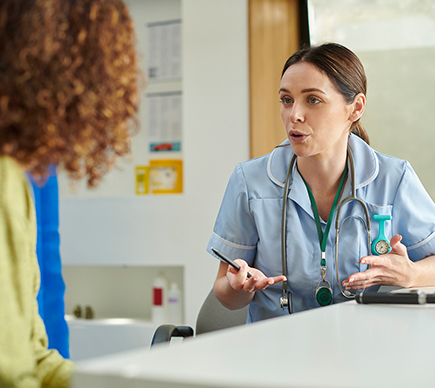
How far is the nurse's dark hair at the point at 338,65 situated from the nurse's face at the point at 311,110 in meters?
0.02

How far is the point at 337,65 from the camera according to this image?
1475 millimetres

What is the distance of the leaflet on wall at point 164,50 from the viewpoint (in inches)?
113

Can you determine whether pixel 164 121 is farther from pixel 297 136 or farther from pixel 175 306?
pixel 297 136

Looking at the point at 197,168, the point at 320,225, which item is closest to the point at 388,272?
the point at 320,225

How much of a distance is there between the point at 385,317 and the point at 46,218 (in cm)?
151

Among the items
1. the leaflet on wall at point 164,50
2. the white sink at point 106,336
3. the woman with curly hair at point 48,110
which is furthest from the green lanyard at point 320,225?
the leaflet on wall at point 164,50

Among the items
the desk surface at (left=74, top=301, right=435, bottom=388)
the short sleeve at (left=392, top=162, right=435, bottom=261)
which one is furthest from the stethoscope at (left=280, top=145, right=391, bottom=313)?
the desk surface at (left=74, top=301, right=435, bottom=388)

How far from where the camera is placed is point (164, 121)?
2.88m

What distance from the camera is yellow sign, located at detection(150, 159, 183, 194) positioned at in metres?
2.75

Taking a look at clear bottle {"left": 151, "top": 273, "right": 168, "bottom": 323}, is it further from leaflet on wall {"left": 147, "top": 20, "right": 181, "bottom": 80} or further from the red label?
leaflet on wall {"left": 147, "top": 20, "right": 181, "bottom": 80}

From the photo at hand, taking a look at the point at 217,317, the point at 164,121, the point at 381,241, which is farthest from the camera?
the point at 164,121

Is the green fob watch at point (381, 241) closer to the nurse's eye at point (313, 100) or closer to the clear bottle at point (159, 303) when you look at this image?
the nurse's eye at point (313, 100)

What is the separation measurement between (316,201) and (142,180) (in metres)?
Answer: 1.52

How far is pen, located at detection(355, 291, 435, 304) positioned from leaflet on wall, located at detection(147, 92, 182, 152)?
1.94 meters
